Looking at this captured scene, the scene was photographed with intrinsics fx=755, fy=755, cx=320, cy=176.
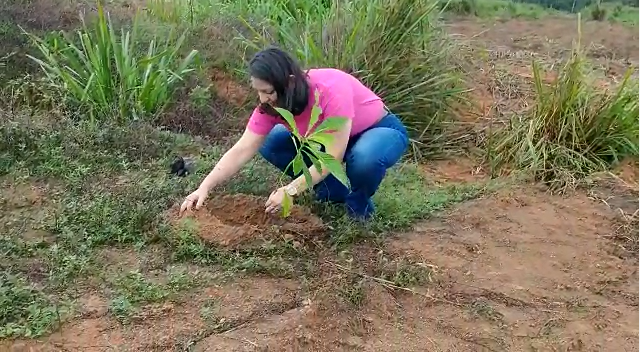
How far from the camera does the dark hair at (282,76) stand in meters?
2.70

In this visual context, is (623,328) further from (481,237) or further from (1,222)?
(1,222)

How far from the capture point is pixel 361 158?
304cm

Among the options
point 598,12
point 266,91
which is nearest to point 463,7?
point 598,12

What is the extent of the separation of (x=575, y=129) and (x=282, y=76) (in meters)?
2.40

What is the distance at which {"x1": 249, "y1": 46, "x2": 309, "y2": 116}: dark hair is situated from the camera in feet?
8.87

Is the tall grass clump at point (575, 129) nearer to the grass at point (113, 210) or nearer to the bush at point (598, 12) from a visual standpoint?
the grass at point (113, 210)

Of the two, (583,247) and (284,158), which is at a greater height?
(284,158)

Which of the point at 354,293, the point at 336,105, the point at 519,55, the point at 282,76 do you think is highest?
the point at 282,76

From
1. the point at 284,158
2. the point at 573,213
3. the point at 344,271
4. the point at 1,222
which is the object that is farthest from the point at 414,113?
the point at 1,222

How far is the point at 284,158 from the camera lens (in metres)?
3.37

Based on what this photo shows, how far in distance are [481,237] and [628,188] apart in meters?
1.32

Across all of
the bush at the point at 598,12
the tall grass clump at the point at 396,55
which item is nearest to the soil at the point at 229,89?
the tall grass clump at the point at 396,55

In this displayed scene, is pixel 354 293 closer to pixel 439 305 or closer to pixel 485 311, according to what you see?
pixel 439 305

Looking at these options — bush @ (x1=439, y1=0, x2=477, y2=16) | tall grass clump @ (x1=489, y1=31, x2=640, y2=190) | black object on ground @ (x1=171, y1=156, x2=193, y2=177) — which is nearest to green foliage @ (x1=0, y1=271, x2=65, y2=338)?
black object on ground @ (x1=171, y1=156, x2=193, y2=177)
